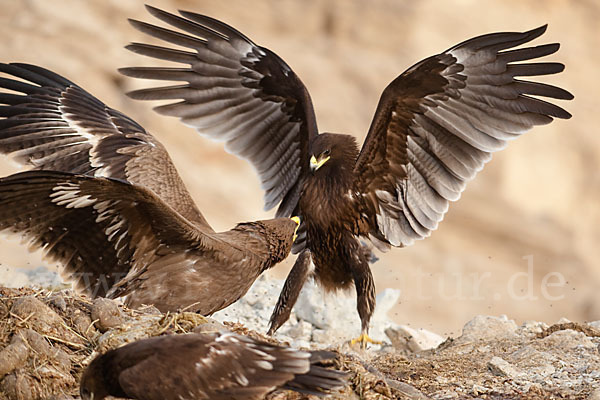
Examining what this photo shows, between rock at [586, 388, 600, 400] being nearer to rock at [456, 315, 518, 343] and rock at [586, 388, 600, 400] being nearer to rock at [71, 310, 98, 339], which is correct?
rock at [456, 315, 518, 343]

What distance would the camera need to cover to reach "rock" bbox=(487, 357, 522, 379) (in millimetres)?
5547

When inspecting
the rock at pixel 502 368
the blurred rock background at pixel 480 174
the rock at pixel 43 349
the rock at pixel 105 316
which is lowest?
the rock at pixel 43 349

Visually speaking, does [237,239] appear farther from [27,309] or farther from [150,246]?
[27,309]

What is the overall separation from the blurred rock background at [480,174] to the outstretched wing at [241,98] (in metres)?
5.81

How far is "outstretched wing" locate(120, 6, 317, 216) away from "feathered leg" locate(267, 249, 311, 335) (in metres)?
0.79

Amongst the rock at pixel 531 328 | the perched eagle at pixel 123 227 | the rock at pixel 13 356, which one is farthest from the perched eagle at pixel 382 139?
the rock at pixel 13 356

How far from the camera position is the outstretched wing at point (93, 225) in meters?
5.05

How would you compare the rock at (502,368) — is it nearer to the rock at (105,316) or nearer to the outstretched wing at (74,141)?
the outstretched wing at (74,141)

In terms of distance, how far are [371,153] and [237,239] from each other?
1526 millimetres

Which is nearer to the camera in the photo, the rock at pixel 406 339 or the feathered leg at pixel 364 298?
the feathered leg at pixel 364 298

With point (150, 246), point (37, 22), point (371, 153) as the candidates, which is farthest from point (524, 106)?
point (37, 22)

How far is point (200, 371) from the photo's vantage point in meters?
3.87

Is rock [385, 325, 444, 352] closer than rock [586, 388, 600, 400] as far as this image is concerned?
No

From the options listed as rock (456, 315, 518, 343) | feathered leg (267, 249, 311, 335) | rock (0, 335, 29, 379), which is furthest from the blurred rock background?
rock (0, 335, 29, 379)
